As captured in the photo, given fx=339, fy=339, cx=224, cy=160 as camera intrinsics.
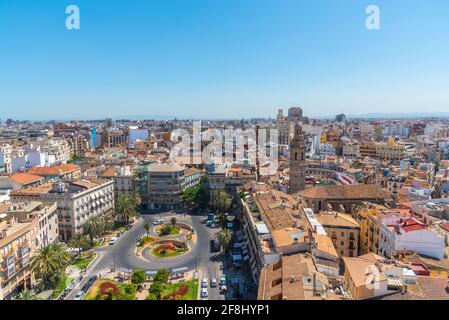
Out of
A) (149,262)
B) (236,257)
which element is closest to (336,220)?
(236,257)

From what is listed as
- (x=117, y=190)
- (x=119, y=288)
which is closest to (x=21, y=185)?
(x=117, y=190)

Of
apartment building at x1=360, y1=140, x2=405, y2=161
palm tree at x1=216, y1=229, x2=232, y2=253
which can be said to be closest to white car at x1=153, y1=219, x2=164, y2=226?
palm tree at x1=216, y1=229, x2=232, y2=253

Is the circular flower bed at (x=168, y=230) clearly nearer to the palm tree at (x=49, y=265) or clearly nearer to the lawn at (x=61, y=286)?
the lawn at (x=61, y=286)

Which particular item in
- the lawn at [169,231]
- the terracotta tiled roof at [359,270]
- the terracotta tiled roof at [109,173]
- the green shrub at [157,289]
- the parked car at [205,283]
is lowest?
the parked car at [205,283]

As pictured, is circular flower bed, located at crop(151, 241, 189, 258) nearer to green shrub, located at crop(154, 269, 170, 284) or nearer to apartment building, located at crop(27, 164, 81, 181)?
green shrub, located at crop(154, 269, 170, 284)

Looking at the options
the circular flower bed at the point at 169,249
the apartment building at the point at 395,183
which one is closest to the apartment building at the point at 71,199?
the circular flower bed at the point at 169,249

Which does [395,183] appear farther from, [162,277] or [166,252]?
[162,277]
